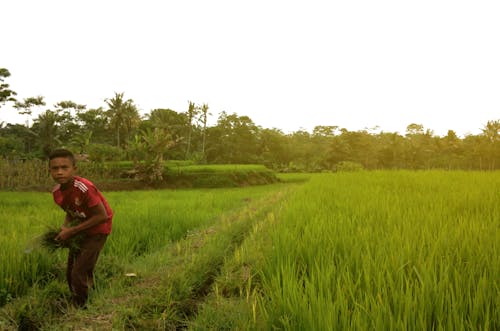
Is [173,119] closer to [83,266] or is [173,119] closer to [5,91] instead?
[5,91]

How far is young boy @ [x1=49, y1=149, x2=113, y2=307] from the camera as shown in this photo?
198 cm

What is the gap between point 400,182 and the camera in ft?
20.0

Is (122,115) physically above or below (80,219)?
above

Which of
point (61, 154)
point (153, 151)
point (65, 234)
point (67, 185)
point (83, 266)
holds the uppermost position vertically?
point (153, 151)

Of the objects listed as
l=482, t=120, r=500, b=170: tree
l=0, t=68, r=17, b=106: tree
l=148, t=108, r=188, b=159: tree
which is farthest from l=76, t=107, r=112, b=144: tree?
l=482, t=120, r=500, b=170: tree

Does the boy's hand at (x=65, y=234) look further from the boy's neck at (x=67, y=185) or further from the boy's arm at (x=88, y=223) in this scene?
the boy's neck at (x=67, y=185)

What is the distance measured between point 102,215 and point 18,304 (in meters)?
0.89

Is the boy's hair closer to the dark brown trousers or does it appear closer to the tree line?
the dark brown trousers

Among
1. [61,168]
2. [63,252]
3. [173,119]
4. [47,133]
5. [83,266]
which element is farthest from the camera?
[173,119]

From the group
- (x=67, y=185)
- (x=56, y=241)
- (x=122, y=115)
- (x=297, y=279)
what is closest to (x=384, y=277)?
→ (x=297, y=279)

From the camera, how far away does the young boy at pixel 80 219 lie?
198cm

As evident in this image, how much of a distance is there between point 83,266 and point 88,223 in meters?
0.35

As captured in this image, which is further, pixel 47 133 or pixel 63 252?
pixel 47 133

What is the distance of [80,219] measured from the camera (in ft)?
6.91
